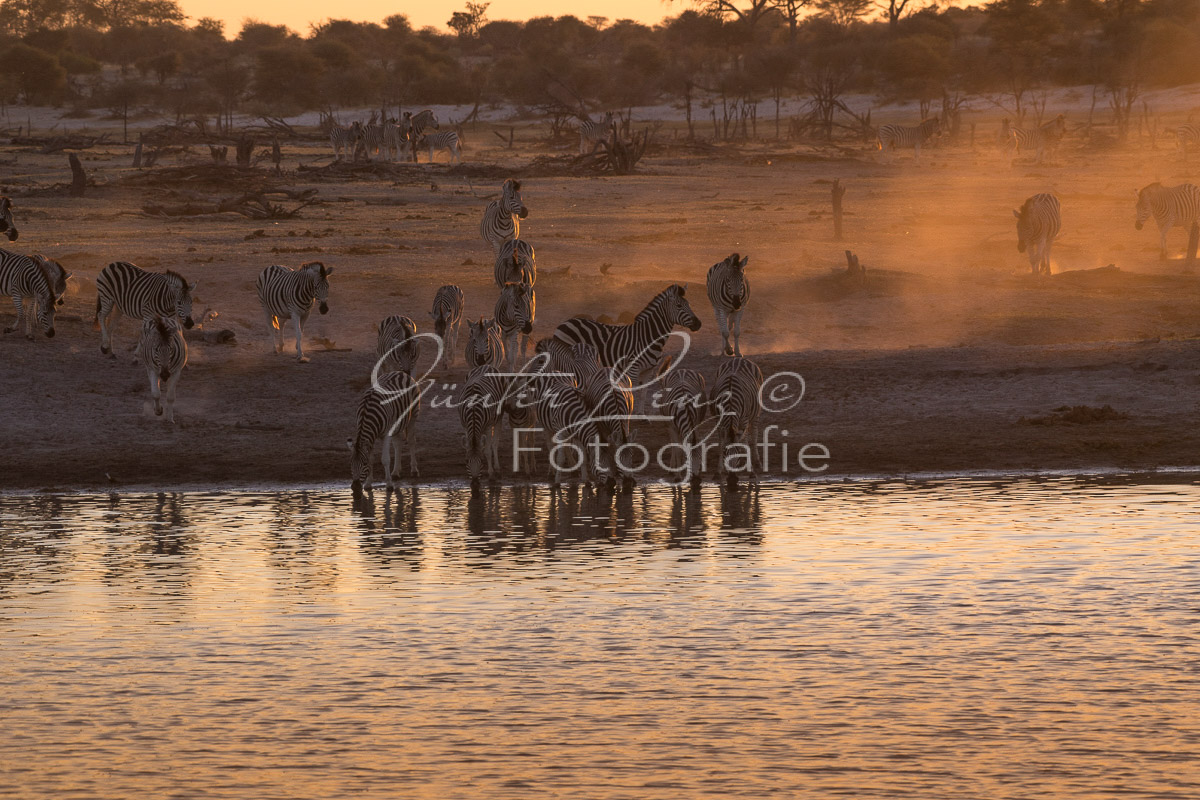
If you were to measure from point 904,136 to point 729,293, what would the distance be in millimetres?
33071

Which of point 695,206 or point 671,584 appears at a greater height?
point 695,206

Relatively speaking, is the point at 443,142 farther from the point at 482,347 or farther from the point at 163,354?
the point at 163,354

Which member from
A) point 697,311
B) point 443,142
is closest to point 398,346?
point 697,311

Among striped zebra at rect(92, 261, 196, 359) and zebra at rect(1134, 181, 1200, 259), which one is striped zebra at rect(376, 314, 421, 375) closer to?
striped zebra at rect(92, 261, 196, 359)

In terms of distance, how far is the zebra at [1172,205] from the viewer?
29.8m

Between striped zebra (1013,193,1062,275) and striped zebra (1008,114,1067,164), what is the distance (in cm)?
2267

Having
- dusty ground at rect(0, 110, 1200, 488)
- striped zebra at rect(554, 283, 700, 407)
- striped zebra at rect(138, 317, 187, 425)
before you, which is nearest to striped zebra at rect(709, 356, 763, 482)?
dusty ground at rect(0, 110, 1200, 488)

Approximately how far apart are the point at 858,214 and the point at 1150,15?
139ft

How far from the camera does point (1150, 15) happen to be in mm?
71250

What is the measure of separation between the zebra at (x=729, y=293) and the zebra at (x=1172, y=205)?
12098mm

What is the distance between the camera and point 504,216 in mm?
26266

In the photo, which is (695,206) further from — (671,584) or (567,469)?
(671,584)

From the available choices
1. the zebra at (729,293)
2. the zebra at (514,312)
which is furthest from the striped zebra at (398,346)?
the zebra at (729,293)

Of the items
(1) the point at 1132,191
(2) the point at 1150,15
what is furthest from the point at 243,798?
(2) the point at 1150,15
